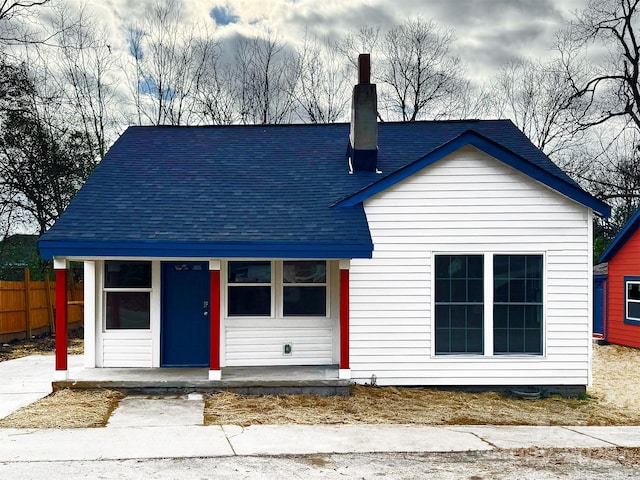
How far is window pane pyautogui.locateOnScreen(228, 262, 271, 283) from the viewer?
41.7 ft

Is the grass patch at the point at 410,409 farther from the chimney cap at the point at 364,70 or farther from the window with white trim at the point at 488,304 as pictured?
the chimney cap at the point at 364,70

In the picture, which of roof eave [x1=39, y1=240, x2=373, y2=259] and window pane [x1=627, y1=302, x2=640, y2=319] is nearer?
roof eave [x1=39, y1=240, x2=373, y2=259]

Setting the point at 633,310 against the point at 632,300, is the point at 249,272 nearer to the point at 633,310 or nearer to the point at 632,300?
the point at 632,300

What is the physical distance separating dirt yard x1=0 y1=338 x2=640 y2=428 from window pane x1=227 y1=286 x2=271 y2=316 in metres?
2.06

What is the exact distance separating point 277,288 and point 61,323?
3.64 meters

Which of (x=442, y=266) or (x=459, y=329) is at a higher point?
(x=442, y=266)

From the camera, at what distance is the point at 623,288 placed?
20.3 metres

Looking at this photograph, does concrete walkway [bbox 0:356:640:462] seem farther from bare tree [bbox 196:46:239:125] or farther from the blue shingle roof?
bare tree [bbox 196:46:239:125]

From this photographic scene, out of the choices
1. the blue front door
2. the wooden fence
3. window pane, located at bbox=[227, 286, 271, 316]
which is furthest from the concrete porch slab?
the wooden fence

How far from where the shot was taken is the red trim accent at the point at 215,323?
36.5 feet

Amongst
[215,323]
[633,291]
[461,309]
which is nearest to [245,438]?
[215,323]

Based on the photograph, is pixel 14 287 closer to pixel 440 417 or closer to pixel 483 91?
pixel 440 417

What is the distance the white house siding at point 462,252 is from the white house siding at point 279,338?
0.90 meters

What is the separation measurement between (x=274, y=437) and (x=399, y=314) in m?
4.06
